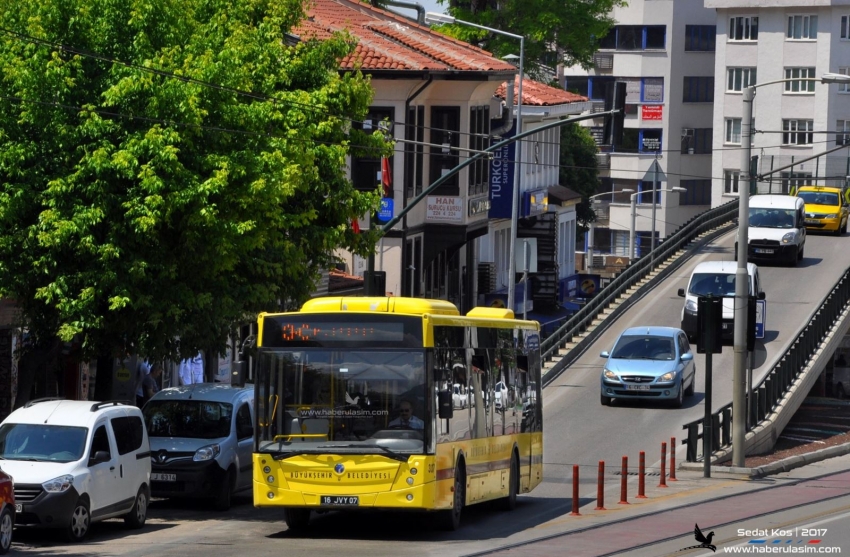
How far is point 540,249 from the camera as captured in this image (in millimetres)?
62281

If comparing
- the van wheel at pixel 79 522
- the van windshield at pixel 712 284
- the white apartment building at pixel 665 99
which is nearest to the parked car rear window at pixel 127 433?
the van wheel at pixel 79 522

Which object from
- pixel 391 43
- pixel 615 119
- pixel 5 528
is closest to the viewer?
pixel 5 528

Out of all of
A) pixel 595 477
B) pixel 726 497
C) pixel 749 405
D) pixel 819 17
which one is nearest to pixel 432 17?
pixel 749 405

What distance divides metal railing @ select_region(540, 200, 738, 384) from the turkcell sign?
16.2 ft

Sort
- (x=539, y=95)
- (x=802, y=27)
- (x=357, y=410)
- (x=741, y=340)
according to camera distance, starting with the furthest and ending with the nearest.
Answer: (x=802, y=27) < (x=539, y=95) < (x=741, y=340) < (x=357, y=410)

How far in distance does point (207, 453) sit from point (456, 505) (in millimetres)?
4638

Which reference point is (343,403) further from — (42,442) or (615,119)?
(615,119)

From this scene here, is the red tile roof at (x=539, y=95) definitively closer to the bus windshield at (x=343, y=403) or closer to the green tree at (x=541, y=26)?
the green tree at (x=541, y=26)

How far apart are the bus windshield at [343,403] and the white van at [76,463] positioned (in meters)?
2.00

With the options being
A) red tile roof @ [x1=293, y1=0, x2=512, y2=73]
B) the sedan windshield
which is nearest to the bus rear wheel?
the sedan windshield

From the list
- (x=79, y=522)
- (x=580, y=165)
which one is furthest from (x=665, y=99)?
(x=79, y=522)

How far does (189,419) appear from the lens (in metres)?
23.0

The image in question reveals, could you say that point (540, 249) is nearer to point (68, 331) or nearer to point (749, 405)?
point (749, 405)

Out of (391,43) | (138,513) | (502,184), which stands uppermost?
(391,43)
